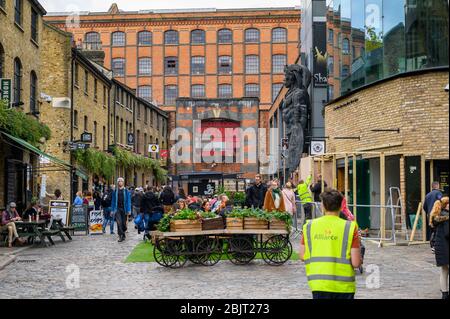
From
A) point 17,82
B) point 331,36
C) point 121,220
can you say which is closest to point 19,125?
point 17,82

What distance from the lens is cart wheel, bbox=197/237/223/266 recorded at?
13562 millimetres

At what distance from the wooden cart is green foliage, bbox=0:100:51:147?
7846mm

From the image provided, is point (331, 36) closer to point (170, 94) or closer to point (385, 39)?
point (385, 39)

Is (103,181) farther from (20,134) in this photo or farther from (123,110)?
(20,134)

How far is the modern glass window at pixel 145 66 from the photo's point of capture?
71000 millimetres

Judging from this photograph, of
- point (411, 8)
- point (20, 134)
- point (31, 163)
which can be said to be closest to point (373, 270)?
point (411, 8)

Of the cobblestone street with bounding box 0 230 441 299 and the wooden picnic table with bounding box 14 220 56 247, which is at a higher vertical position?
the wooden picnic table with bounding box 14 220 56 247

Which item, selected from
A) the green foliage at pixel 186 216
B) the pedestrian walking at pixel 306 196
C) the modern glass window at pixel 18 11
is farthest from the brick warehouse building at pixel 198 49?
the green foliage at pixel 186 216

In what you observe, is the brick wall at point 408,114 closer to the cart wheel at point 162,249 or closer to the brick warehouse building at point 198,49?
the cart wheel at point 162,249

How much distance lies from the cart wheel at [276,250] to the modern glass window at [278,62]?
5666cm

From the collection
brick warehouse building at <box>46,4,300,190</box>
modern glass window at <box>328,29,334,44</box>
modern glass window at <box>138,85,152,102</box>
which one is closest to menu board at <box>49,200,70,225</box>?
modern glass window at <box>328,29,334,44</box>

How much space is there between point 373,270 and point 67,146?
854 inches

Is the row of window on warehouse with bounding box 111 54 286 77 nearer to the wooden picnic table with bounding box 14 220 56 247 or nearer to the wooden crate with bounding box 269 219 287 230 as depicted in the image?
the wooden picnic table with bounding box 14 220 56 247
